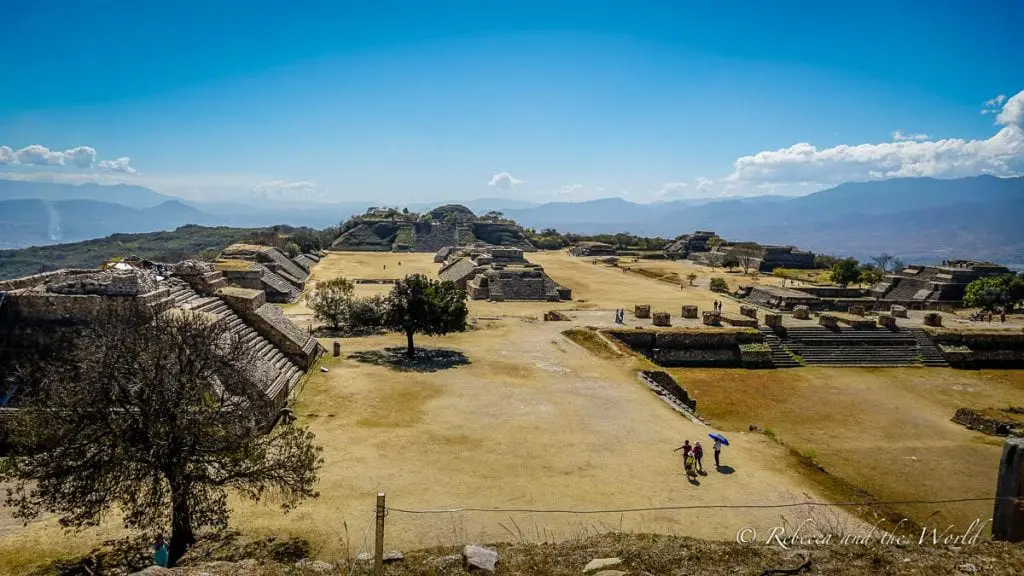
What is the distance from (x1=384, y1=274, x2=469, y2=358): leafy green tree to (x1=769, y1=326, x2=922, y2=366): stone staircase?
56.6 ft

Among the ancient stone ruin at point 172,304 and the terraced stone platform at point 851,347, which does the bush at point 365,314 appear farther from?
the terraced stone platform at point 851,347

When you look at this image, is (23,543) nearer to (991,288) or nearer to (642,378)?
(642,378)

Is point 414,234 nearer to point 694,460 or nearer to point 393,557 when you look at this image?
point 694,460

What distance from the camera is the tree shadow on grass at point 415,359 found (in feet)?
69.3

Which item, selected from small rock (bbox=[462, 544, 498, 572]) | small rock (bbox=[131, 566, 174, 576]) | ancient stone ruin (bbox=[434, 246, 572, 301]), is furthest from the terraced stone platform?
small rock (bbox=[131, 566, 174, 576])

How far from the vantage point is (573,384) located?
19719mm

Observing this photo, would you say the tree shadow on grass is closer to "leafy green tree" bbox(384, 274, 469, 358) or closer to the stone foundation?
"leafy green tree" bbox(384, 274, 469, 358)

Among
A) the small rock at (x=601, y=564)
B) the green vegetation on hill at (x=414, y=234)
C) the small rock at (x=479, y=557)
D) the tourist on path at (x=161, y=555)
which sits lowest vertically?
the tourist on path at (x=161, y=555)

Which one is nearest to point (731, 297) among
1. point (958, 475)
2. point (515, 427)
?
point (958, 475)

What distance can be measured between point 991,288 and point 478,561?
44613 mm

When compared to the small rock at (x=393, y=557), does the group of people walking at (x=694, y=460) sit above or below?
below

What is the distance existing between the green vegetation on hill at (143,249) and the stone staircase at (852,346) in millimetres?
51631

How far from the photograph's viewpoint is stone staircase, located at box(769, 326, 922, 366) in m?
27.3

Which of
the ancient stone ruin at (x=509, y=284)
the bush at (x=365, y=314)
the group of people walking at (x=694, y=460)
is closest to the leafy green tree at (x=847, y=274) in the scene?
the ancient stone ruin at (x=509, y=284)
